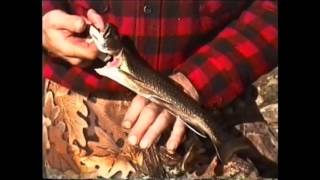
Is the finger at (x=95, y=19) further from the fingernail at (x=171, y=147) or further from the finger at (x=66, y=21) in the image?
the fingernail at (x=171, y=147)

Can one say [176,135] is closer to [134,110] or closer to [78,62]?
[134,110]

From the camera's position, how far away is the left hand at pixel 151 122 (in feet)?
6.31

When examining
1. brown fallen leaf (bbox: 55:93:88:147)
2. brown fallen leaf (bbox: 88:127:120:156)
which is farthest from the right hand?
brown fallen leaf (bbox: 88:127:120:156)

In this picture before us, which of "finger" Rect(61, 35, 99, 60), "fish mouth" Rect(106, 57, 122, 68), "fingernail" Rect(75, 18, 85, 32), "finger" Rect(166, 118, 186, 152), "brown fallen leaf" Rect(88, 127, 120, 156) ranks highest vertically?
"fingernail" Rect(75, 18, 85, 32)

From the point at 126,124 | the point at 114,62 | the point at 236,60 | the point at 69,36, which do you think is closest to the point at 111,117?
the point at 126,124

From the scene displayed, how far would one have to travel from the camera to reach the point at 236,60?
1940 mm

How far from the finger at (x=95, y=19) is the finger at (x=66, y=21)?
0.08 ft

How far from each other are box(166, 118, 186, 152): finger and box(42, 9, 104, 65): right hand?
308 millimetres

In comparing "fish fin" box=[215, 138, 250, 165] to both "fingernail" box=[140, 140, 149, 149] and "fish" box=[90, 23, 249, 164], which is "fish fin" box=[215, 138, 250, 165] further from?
"fingernail" box=[140, 140, 149, 149]

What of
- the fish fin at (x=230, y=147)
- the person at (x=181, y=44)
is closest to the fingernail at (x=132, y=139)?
the person at (x=181, y=44)

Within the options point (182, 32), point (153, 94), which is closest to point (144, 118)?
point (153, 94)

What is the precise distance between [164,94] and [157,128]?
10 centimetres

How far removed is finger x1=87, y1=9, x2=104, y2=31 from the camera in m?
1.94

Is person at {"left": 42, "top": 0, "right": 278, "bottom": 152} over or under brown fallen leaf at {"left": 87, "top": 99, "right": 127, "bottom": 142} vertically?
over
